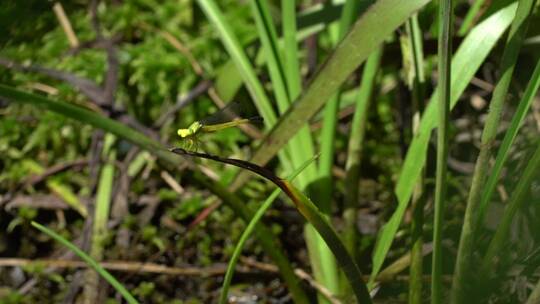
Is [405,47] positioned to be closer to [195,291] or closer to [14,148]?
[195,291]

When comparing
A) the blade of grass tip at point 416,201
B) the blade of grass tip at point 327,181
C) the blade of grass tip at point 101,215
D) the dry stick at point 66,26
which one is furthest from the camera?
the dry stick at point 66,26

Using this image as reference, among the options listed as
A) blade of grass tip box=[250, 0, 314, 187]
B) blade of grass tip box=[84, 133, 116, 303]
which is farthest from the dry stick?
blade of grass tip box=[250, 0, 314, 187]

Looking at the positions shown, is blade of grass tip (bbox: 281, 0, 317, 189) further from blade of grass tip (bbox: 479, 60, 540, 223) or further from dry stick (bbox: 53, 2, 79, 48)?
dry stick (bbox: 53, 2, 79, 48)

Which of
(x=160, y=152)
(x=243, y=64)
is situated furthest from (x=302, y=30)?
(x=160, y=152)

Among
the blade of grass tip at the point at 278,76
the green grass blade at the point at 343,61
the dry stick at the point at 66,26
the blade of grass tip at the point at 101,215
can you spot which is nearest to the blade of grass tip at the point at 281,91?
the blade of grass tip at the point at 278,76

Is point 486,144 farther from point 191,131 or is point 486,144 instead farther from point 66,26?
point 66,26

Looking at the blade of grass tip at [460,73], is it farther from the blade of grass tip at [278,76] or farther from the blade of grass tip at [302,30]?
the blade of grass tip at [302,30]
